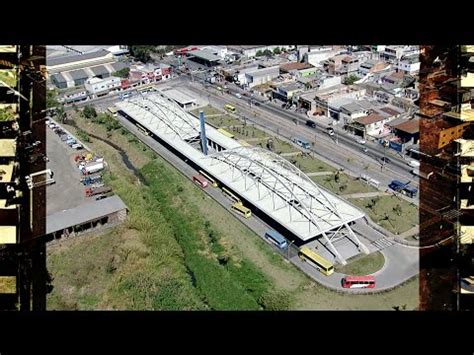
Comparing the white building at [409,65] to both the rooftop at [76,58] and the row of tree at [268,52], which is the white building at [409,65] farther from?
the rooftop at [76,58]

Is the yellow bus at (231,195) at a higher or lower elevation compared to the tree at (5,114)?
lower

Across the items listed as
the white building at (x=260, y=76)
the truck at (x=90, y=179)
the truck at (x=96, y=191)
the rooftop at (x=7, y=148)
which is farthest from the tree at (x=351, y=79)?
the rooftop at (x=7, y=148)

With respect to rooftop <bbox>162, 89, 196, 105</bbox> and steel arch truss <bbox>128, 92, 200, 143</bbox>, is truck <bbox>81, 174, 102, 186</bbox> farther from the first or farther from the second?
rooftop <bbox>162, 89, 196, 105</bbox>

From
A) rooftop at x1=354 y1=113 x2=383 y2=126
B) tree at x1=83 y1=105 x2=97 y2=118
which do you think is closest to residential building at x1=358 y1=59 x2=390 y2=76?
rooftop at x1=354 y1=113 x2=383 y2=126

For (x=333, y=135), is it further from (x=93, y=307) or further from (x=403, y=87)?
(x=93, y=307)

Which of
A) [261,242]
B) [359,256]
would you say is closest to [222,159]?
[261,242]

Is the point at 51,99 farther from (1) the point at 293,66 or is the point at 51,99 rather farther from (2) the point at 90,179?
(1) the point at 293,66
